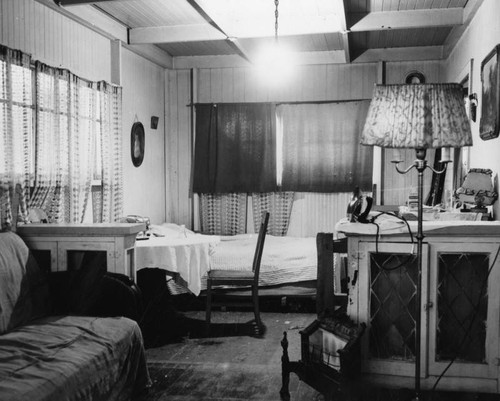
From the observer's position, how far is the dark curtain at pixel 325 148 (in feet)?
23.4

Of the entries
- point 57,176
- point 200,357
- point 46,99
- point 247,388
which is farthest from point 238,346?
point 46,99

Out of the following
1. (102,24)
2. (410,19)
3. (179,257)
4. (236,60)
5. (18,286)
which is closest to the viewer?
(18,286)

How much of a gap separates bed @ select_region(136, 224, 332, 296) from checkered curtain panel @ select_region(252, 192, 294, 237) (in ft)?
2.90

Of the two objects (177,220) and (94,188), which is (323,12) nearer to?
(94,188)

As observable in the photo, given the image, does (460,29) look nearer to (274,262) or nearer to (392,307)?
(274,262)

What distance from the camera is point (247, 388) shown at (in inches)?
137

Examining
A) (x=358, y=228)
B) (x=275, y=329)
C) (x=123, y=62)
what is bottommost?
(x=275, y=329)

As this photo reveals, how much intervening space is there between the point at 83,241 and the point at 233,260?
6.28 feet

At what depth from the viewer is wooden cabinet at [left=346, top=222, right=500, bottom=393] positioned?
3.18 metres

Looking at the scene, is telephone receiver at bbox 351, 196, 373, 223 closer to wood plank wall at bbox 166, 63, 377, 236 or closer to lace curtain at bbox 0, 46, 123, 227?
lace curtain at bbox 0, 46, 123, 227

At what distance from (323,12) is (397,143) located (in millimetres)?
3270

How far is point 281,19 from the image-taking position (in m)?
5.64

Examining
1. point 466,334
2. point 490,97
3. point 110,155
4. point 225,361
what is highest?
point 490,97

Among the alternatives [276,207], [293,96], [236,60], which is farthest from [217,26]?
[276,207]
